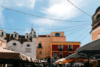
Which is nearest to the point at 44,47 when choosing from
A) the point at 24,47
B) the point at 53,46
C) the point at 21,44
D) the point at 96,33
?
the point at 53,46

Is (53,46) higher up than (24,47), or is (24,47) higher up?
(53,46)

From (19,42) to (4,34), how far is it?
4774 mm

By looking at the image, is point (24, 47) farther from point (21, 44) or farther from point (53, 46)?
point (53, 46)

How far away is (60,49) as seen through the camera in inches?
1549

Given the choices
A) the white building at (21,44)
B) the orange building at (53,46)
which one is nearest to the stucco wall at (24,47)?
the white building at (21,44)

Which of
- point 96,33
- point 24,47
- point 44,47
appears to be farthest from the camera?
point 44,47

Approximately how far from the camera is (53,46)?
129ft

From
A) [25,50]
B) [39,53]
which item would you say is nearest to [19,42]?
[25,50]

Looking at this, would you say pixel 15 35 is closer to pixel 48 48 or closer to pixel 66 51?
pixel 48 48

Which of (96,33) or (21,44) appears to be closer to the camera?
(96,33)

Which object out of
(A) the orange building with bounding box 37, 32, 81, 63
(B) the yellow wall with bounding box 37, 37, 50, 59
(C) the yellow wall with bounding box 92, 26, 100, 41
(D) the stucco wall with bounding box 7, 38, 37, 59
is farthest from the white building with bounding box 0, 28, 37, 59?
(C) the yellow wall with bounding box 92, 26, 100, 41

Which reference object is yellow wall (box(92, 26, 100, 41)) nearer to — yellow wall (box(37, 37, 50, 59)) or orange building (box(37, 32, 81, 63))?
orange building (box(37, 32, 81, 63))

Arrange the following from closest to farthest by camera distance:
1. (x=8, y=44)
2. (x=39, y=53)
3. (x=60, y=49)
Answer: (x=8, y=44) < (x=60, y=49) < (x=39, y=53)

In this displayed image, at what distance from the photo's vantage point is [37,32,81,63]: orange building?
129 feet
